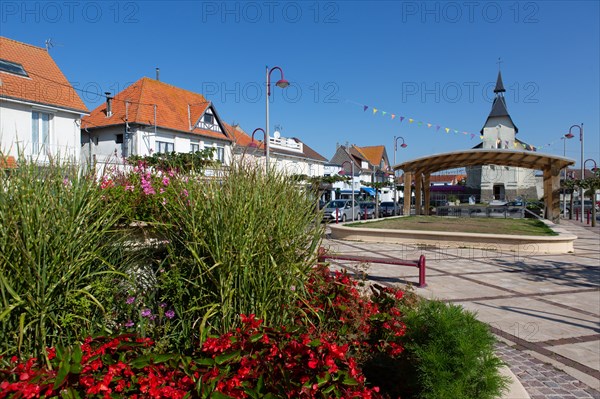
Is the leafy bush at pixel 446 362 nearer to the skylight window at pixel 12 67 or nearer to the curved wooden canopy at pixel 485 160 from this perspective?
the curved wooden canopy at pixel 485 160

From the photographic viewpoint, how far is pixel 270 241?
9.50 ft

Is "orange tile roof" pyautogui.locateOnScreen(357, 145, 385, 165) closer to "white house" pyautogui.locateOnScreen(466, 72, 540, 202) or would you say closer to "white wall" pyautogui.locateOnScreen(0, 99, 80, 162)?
"white house" pyautogui.locateOnScreen(466, 72, 540, 202)

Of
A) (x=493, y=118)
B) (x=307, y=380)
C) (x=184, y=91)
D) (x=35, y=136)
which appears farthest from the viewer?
(x=493, y=118)

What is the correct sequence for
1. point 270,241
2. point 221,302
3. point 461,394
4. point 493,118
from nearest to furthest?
point 461,394, point 221,302, point 270,241, point 493,118

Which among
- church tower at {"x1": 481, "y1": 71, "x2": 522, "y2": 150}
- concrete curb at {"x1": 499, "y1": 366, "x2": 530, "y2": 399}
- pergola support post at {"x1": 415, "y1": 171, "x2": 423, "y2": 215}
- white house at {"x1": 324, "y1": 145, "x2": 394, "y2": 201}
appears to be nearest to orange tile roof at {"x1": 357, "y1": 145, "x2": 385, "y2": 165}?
white house at {"x1": 324, "y1": 145, "x2": 394, "y2": 201}

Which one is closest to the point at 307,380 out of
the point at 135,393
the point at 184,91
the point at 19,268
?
the point at 135,393

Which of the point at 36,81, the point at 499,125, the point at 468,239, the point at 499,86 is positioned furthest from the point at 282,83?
the point at 499,86

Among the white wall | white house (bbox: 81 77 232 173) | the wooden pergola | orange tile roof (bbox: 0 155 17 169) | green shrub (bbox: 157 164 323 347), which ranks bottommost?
green shrub (bbox: 157 164 323 347)

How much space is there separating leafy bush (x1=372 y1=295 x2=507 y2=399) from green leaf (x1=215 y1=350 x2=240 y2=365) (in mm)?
1073

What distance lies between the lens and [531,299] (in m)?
6.79

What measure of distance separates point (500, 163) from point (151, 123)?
21182 millimetres

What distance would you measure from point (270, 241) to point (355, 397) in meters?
1.20

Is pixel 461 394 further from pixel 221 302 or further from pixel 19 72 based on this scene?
pixel 19 72

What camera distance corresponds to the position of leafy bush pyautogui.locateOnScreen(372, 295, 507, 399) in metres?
2.32
